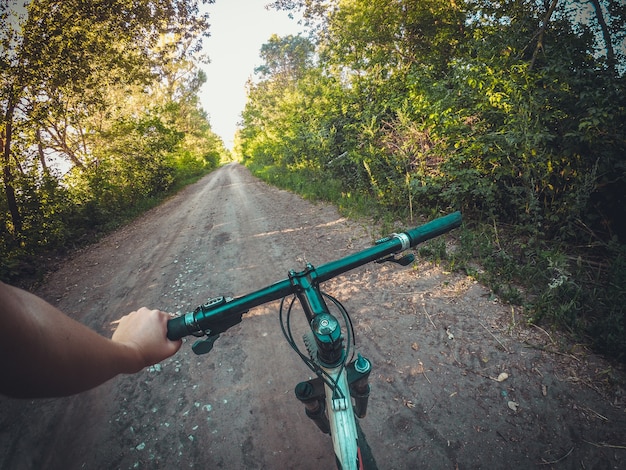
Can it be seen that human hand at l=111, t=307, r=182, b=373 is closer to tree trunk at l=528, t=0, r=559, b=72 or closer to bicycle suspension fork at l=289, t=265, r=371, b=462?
bicycle suspension fork at l=289, t=265, r=371, b=462

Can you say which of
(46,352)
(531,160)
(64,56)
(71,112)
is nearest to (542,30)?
(531,160)

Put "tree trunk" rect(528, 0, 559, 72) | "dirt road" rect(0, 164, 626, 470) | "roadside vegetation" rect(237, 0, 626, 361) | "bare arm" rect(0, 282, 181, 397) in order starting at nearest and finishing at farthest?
"bare arm" rect(0, 282, 181, 397)
"dirt road" rect(0, 164, 626, 470)
"roadside vegetation" rect(237, 0, 626, 361)
"tree trunk" rect(528, 0, 559, 72)

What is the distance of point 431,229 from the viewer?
1470 millimetres

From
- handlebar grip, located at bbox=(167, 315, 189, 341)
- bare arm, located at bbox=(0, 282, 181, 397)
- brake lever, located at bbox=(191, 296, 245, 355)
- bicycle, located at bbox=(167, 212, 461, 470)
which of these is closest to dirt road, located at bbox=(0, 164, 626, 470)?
bicycle, located at bbox=(167, 212, 461, 470)

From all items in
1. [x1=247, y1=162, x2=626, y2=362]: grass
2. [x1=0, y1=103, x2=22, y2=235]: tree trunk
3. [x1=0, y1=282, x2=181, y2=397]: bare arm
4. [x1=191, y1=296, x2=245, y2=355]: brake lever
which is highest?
[x1=0, y1=103, x2=22, y2=235]: tree trunk

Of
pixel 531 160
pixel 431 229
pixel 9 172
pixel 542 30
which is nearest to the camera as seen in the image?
pixel 431 229

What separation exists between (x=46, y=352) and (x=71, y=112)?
14164 millimetres

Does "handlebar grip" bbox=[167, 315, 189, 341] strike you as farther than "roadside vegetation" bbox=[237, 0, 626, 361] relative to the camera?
No

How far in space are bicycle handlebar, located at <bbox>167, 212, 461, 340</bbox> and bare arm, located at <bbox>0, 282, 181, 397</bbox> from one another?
0.25 metres

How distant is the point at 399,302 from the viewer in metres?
4.04

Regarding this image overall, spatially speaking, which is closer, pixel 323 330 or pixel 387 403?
pixel 323 330

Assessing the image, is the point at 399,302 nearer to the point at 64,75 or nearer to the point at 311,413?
the point at 311,413

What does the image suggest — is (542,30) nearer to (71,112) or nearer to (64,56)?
(64,56)

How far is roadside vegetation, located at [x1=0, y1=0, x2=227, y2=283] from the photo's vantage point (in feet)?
25.7
